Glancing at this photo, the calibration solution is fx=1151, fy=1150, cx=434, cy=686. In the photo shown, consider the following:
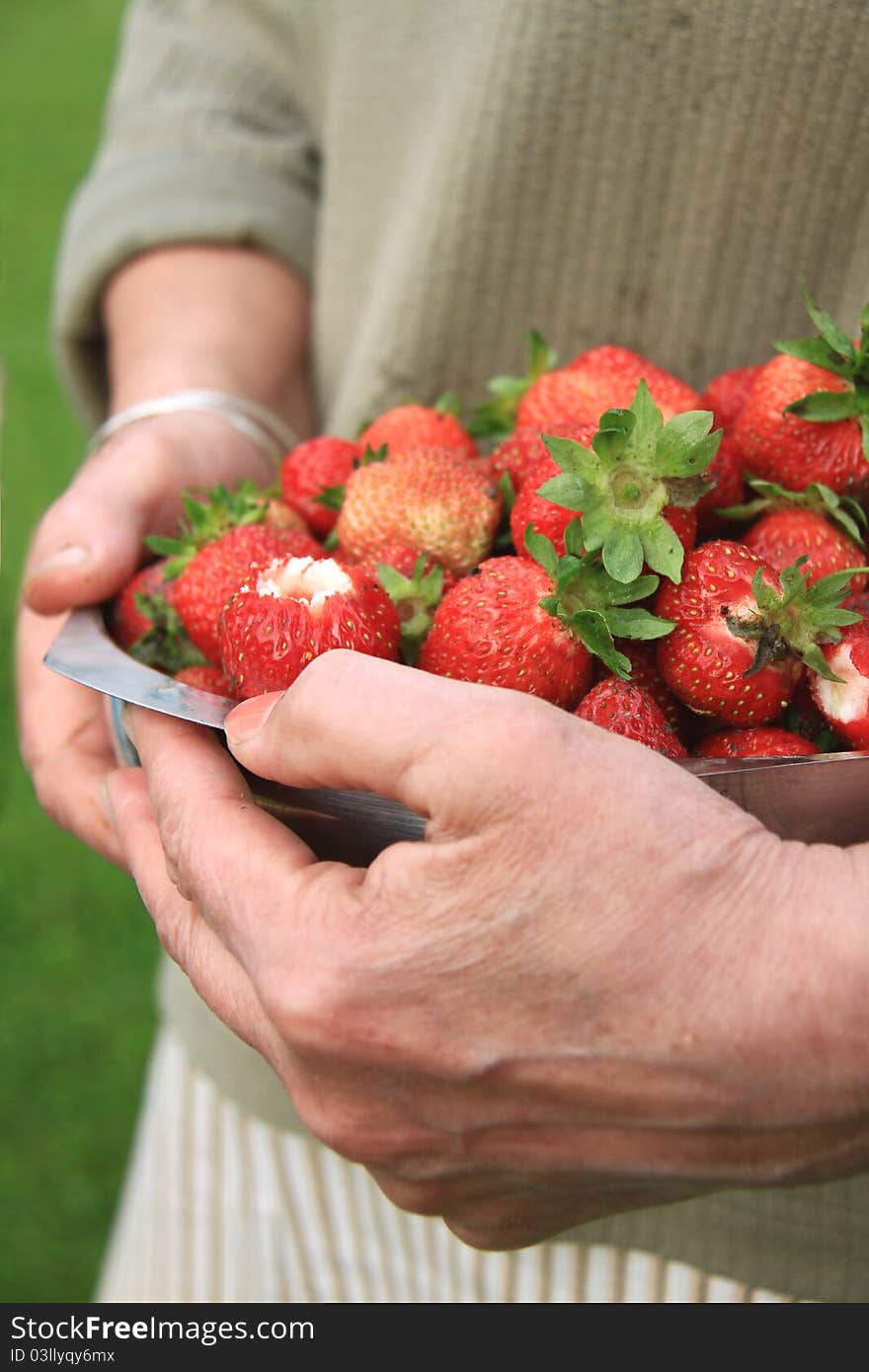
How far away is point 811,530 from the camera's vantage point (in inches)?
29.8

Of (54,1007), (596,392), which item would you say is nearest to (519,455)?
(596,392)

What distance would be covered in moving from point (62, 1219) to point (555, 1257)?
1.24 meters

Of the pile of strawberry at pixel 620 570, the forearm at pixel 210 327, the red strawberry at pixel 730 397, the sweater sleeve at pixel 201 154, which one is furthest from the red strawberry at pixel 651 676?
the sweater sleeve at pixel 201 154

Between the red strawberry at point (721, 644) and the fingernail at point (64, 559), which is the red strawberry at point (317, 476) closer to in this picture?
the fingernail at point (64, 559)

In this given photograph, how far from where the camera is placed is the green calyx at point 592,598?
2.33 ft

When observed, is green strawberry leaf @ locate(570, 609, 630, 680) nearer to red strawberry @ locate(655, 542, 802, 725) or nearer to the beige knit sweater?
red strawberry @ locate(655, 542, 802, 725)

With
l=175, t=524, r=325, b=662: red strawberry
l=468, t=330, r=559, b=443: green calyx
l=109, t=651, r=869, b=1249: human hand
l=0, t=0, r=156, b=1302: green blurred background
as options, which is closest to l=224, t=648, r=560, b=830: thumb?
l=109, t=651, r=869, b=1249: human hand

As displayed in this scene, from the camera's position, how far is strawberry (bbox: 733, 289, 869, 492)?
2.52 feet

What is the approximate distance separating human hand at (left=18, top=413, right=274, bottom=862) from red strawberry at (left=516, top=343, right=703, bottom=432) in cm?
33

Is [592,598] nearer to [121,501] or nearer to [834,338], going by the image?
[834,338]

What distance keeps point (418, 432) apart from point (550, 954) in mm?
491

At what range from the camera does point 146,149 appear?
1.33 meters

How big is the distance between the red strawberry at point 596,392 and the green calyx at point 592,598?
0.15 metres
